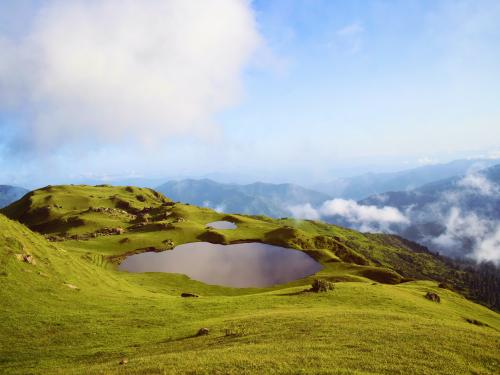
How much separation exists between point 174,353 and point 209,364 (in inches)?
198

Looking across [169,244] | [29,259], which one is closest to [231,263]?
[169,244]

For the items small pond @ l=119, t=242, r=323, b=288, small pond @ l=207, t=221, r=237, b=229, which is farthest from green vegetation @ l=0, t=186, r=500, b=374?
small pond @ l=207, t=221, r=237, b=229

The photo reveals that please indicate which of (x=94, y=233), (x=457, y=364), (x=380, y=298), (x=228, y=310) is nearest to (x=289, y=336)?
(x=457, y=364)

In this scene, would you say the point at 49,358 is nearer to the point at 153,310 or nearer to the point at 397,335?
the point at 153,310

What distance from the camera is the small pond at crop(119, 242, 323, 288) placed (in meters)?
80.4

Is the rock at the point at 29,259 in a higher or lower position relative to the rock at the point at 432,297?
higher

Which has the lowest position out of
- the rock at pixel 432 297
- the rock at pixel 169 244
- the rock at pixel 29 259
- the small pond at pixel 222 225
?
the rock at pixel 432 297

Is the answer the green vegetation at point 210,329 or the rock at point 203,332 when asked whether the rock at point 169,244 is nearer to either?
the green vegetation at point 210,329

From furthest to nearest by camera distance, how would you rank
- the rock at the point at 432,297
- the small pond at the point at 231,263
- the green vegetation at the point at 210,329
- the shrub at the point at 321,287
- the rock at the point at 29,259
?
the small pond at the point at 231,263
the rock at the point at 432,297
the shrub at the point at 321,287
the rock at the point at 29,259
the green vegetation at the point at 210,329

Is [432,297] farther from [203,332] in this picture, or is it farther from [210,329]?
[203,332]

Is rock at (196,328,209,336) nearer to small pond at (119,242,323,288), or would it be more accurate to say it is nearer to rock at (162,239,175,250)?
small pond at (119,242,323,288)

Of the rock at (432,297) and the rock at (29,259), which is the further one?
the rock at (432,297)

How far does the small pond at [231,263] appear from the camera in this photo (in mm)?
80438

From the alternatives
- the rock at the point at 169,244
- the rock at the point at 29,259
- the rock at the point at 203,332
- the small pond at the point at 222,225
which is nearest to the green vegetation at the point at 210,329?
the rock at the point at 29,259
